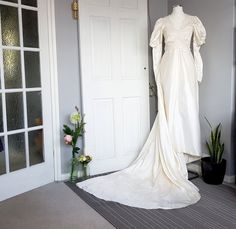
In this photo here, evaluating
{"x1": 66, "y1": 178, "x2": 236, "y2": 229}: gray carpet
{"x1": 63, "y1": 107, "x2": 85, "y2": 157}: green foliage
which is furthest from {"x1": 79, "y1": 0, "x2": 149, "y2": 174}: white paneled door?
{"x1": 66, "y1": 178, "x2": 236, "y2": 229}: gray carpet

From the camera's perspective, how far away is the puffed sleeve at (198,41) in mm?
2963

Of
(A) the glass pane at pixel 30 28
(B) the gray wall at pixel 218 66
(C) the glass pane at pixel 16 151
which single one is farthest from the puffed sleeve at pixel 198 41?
(C) the glass pane at pixel 16 151

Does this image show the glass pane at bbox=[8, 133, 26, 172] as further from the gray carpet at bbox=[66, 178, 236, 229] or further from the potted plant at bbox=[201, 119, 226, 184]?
the potted plant at bbox=[201, 119, 226, 184]

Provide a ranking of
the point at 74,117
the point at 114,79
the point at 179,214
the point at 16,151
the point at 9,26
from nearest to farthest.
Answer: the point at 179,214 < the point at 9,26 < the point at 16,151 < the point at 74,117 < the point at 114,79

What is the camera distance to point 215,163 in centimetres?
290

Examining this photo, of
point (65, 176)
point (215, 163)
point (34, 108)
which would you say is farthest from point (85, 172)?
point (215, 163)

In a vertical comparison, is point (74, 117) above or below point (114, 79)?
below

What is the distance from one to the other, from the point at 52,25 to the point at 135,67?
1.01 m

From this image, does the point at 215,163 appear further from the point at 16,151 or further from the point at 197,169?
the point at 16,151

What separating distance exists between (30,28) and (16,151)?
1.17m

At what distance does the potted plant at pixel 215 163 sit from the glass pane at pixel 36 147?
1.64 metres

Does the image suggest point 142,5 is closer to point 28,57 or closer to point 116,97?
point 116,97

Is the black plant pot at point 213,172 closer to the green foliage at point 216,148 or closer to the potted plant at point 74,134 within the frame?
the green foliage at point 216,148

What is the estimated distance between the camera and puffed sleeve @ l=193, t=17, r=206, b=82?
117 inches
